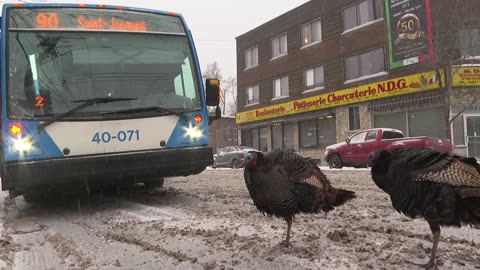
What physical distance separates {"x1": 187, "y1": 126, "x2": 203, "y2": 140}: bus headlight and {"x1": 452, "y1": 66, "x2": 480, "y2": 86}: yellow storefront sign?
50.3ft

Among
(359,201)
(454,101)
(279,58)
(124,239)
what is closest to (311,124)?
(279,58)

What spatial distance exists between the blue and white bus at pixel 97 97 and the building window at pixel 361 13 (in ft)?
57.8

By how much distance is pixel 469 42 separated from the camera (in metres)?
18.0

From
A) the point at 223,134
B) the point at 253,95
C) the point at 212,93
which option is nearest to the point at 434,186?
the point at 212,93

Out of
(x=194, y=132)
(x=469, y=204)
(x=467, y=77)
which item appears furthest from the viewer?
(x=467, y=77)

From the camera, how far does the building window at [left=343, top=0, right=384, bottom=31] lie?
2253 centimetres

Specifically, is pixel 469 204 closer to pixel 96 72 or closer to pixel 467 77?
pixel 96 72

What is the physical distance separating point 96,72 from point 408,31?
17364mm

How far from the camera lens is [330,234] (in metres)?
4.19

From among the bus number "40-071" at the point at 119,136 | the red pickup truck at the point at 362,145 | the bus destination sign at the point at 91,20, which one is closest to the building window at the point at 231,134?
the red pickup truck at the point at 362,145

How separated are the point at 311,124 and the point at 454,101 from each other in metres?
9.42

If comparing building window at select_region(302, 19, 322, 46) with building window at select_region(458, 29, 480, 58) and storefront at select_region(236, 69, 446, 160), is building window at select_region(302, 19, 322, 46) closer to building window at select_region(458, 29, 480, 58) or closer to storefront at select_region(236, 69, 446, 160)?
storefront at select_region(236, 69, 446, 160)

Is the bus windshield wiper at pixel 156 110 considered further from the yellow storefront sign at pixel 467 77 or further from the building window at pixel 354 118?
the building window at pixel 354 118

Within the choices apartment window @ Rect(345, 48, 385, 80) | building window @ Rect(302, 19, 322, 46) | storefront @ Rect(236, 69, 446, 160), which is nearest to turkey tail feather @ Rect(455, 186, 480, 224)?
storefront @ Rect(236, 69, 446, 160)
